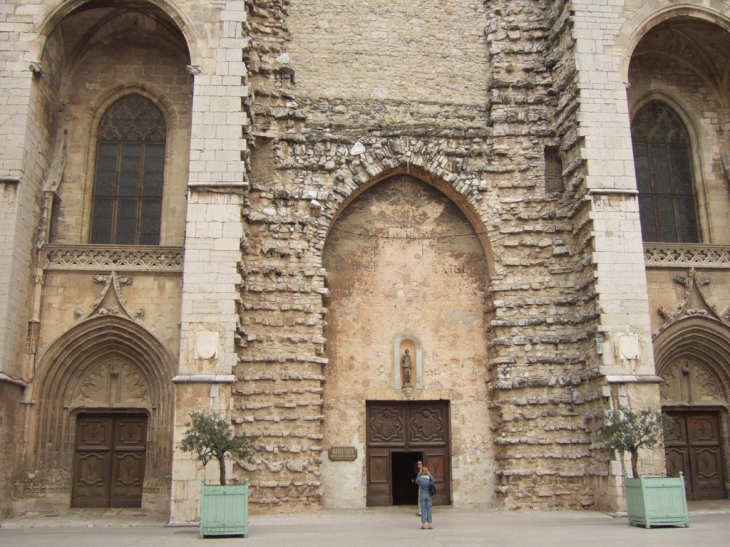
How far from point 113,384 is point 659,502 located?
10575 millimetres

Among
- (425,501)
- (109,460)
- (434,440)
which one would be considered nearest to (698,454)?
(434,440)

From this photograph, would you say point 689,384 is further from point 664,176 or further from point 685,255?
point 664,176

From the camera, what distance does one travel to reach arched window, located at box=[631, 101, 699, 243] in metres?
18.0

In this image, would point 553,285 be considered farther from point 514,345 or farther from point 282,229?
point 282,229

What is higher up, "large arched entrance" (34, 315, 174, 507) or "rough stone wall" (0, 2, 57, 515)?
"rough stone wall" (0, 2, 57, 515)

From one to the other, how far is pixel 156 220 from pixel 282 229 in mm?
2969

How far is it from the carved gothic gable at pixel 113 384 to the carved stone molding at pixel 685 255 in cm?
1114

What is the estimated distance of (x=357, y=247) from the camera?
1733 cm

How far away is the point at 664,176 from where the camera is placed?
18.3m

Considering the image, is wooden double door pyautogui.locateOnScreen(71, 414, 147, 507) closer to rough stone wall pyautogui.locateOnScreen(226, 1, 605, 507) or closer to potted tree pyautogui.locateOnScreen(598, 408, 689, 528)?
rough stone wall pyautogui.locateOnScreen(226, 1, 605, 507)

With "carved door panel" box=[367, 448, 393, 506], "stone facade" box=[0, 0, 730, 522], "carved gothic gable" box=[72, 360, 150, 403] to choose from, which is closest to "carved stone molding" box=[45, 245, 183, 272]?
"stone facade" box=[0, 0, 730, 522]

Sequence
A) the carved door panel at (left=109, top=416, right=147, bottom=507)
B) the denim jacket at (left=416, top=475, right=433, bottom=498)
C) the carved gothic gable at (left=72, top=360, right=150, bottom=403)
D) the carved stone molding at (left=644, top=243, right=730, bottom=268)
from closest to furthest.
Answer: the denim jacket at (left=416, top=475, right=433, bottom=498)
the carved door panel at (left=109, top=416, right=147, bottom=507)
the carved gothic gable at (left=72, top=360, right=150, bottom=403)
the carved stone molding at (left=644, top=243, right=730, bottom=268)

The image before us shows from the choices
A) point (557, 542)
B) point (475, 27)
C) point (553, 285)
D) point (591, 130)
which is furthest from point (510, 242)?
point (557, 542)

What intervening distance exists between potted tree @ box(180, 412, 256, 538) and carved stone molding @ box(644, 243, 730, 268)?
9.89 metres
